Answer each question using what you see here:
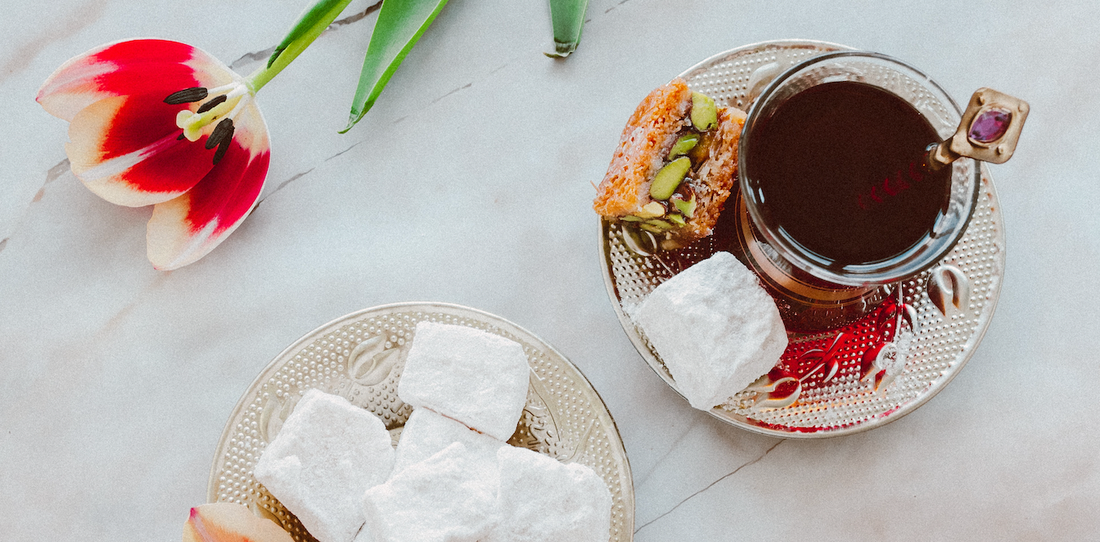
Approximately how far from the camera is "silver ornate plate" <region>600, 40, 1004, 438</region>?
2.71ft

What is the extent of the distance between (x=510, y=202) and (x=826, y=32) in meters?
0.46

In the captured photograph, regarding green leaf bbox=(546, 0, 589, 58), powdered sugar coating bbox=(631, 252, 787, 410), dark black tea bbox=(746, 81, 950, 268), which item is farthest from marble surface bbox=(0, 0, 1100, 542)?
dark black tea bbox=(746, 81, 950, 268)

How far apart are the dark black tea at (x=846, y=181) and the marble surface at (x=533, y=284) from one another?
25cm

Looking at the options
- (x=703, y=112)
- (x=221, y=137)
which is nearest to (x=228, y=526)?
(x=221, y=137)

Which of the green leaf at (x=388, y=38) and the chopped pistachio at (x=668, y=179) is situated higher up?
the green leaf at (x=388, y=38)

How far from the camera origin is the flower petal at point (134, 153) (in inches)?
33.3

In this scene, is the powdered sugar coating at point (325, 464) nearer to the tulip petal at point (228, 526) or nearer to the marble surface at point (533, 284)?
the tulip petal at point (228, 526)

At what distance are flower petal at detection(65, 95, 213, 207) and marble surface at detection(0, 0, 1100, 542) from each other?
9 centimetres

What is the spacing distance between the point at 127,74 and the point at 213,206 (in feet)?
0.58

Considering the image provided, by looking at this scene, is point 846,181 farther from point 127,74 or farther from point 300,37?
point 127,74

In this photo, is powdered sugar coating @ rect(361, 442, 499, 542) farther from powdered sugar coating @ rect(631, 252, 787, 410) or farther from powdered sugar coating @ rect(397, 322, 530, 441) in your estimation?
powdered sugar coating @ rect(631, 252, 787, 410)

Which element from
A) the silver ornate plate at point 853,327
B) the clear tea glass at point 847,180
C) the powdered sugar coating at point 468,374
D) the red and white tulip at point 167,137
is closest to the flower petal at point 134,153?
the red and white tulip at point 167,137

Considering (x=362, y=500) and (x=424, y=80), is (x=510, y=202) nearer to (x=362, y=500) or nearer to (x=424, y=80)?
(x=424, y=80)

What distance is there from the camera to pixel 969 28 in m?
0.94
